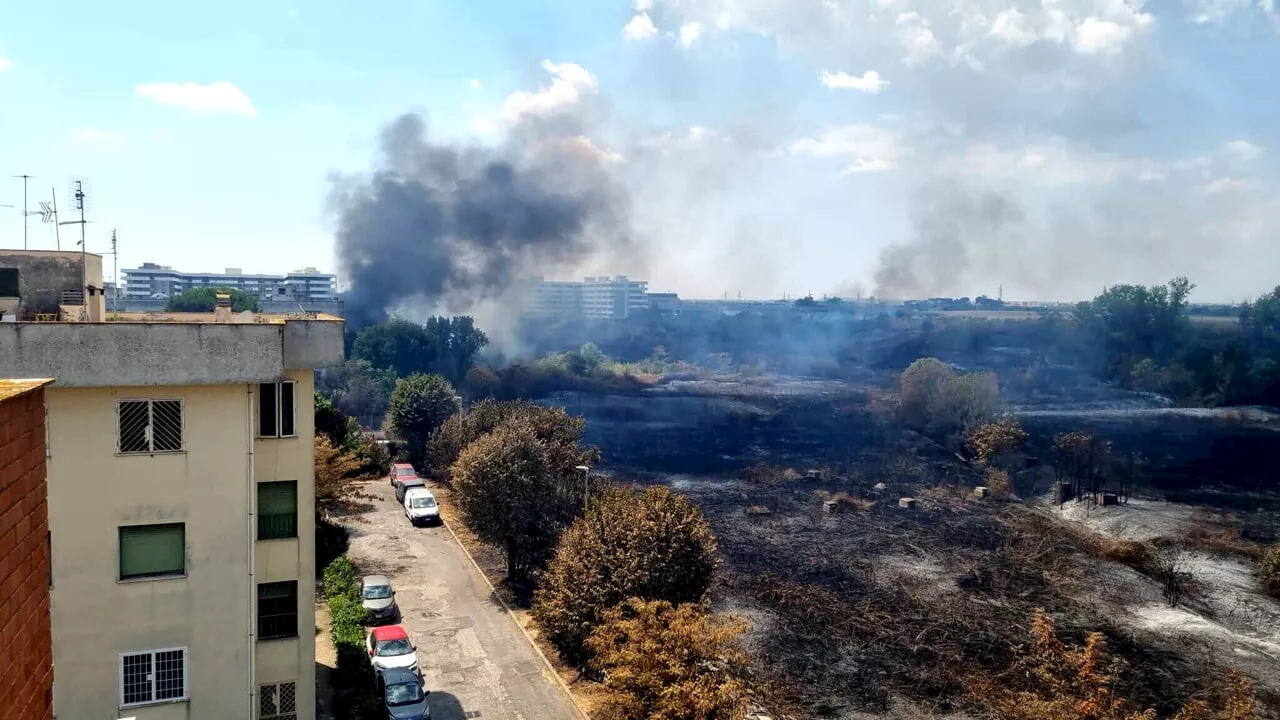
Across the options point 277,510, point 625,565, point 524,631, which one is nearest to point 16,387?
point 277,510

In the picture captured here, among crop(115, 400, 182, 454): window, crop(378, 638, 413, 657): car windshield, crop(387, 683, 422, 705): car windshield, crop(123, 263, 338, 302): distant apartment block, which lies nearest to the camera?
crop(115, 400, 182, 454): window

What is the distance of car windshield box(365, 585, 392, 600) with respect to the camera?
2109cm

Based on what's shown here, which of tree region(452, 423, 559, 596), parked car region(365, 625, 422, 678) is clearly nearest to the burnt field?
tree region(452, 423, 559, 596)

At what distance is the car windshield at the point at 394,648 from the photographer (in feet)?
57.3

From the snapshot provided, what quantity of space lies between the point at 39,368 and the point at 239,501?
264cm

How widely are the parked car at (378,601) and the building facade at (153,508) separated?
953cm

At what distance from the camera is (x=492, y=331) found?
10425cm

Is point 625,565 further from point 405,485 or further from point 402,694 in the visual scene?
point 405,485

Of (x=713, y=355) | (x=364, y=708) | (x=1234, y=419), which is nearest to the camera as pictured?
(x=364, y=708)

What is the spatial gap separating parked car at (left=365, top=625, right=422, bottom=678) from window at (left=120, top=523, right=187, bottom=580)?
697 centimetres

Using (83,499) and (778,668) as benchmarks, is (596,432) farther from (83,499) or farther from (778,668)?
(83,499)

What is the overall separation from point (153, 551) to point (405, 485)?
23750 mm

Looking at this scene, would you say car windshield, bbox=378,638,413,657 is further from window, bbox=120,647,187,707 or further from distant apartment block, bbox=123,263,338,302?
distant apartment block, bbox=123,263,338,302

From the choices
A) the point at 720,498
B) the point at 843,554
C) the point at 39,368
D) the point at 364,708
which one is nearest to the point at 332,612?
the point at 364,708
